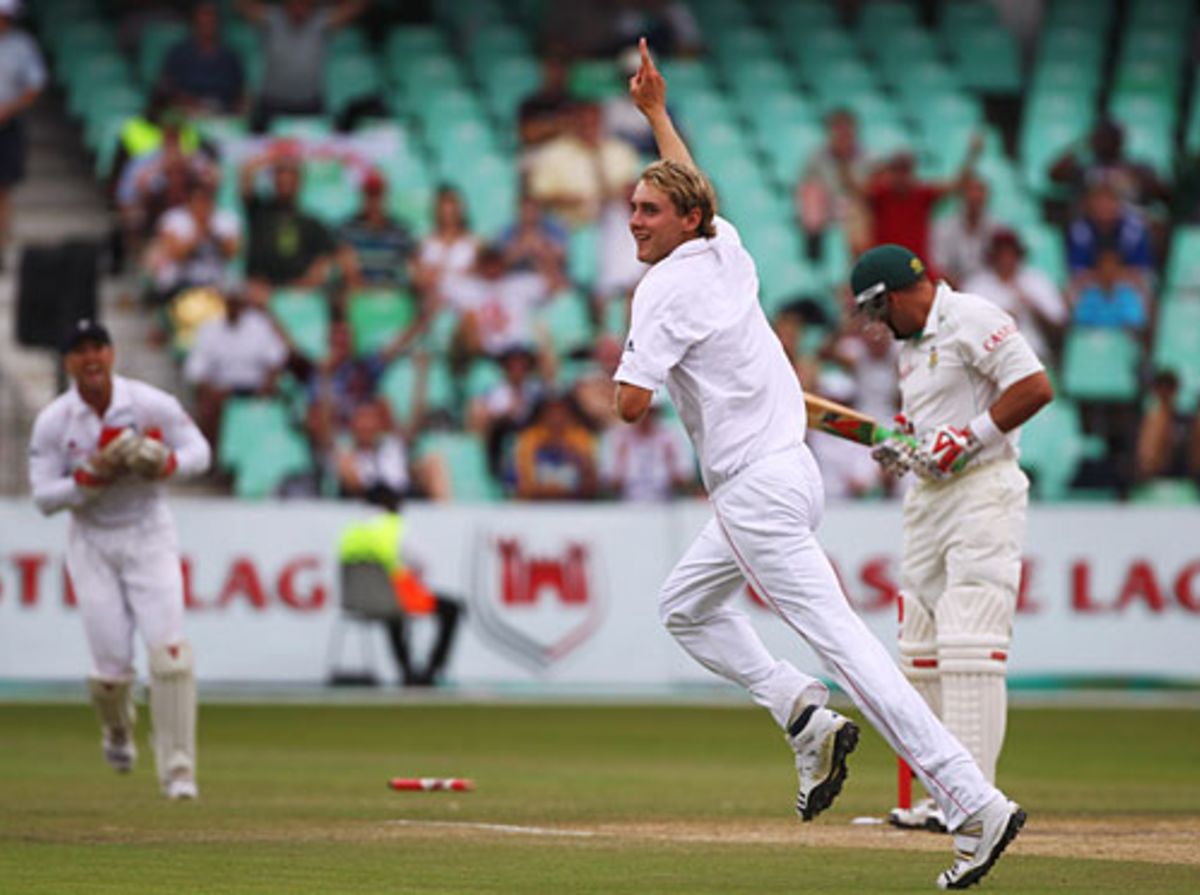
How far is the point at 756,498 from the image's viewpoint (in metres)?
8.55

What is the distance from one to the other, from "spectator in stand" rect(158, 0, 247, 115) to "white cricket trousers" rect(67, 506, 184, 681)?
11.9 meters

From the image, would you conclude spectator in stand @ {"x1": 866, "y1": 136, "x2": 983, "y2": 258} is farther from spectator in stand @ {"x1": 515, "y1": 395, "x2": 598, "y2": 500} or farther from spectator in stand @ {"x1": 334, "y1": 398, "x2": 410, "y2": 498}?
spectator in stand @ {"x1": 334, "y1": 398, "x2": 410, "y2": 498}

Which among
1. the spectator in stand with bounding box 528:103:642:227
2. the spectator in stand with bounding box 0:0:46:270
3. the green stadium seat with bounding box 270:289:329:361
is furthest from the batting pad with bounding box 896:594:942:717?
the spectator in stand with bounding box 0:0:46:270

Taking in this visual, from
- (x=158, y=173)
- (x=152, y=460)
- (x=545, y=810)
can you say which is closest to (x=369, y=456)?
(x=158, y=173)

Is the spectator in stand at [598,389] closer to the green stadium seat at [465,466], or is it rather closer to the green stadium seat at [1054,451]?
the green stadium seat at [465,466]

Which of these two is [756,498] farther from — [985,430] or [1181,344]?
[1181,344]

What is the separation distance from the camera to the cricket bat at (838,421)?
9.50 metres

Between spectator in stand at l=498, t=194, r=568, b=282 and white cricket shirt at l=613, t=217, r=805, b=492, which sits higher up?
spectator in stand at l=498, t=194, r=568, b=282

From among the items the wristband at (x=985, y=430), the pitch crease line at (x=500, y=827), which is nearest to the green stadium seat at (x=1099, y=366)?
the wristband at (x=985, y=430)

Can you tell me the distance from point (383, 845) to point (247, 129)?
50.1ft

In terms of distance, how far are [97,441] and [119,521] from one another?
1.34 feet

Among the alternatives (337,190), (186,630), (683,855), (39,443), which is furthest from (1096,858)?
(337,190)

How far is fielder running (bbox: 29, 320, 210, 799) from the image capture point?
41.2ft

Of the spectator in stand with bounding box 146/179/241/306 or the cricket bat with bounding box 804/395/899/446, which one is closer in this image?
the cricket bat with bounding box 804/395/899/446
